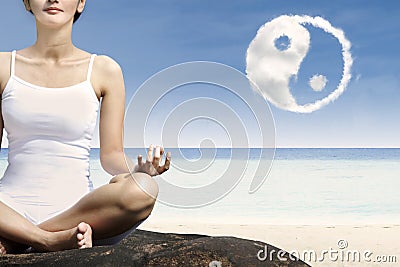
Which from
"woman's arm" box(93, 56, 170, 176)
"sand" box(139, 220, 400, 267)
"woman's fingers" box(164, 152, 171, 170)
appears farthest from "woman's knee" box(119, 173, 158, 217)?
"sand" box(139, 220, 400, 267)

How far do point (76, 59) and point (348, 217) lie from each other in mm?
8259

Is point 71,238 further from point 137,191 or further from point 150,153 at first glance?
point 150,153

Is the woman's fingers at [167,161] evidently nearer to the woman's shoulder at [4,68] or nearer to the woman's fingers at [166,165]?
the woman's fingers at [166,165]

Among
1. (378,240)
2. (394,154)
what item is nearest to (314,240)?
(378,240)

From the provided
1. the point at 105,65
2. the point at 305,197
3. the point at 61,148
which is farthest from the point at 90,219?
the point at 305,197

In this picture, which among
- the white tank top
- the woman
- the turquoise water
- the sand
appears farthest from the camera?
the turquoise water

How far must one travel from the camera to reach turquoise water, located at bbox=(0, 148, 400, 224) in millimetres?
9711

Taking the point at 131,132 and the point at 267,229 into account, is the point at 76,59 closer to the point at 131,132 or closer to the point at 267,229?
the point at 131,132

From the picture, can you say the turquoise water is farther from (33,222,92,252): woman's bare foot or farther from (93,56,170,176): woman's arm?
(33,222,92,252): woman's bare foot

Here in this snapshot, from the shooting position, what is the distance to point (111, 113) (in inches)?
97.2

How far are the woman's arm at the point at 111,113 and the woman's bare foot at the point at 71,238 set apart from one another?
38 centimetres

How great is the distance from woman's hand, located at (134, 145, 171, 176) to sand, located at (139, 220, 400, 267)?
2483 millimetres

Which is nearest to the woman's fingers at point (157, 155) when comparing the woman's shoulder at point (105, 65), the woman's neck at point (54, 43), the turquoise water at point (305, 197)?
the woman's shoulder at point (105, 65)

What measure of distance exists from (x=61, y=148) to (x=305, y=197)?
35.1ft
